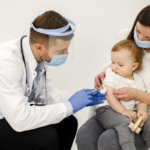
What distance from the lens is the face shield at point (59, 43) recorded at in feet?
4.15

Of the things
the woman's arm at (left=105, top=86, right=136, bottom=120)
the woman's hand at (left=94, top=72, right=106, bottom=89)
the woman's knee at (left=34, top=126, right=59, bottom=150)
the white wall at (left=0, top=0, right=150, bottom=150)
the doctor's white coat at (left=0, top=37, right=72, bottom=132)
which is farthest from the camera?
the white wall at (left=0, top=0, right=150, bottom=150)

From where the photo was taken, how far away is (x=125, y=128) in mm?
1275

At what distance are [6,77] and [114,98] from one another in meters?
0.74

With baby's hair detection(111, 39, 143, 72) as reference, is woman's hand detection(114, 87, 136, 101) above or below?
below

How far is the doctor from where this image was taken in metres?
1.18

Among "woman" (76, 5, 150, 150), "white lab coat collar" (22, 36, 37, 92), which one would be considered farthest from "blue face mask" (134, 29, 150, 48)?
"white lab coat collar" (22, 36, 37, 92)

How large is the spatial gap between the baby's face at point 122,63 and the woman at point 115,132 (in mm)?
118

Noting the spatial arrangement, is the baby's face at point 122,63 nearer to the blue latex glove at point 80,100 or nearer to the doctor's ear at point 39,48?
the blue latex glove at point 80,100

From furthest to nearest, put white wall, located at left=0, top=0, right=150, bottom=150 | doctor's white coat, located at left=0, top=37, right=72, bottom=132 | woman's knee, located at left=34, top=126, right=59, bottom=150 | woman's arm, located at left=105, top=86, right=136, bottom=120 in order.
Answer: white wall, located at left=0, top=0, right=150, bottom=150
woman's arm, located at left=105, top=86, right=136, bottom=120
woman's knee, located at left=34, top=126, right=59, bottom=150
doctor's white coat, located at left=0, top=37, right=72, bottom=132

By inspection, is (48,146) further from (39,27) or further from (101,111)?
(39,27)

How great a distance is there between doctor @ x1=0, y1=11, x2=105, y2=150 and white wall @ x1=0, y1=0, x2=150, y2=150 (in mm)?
853

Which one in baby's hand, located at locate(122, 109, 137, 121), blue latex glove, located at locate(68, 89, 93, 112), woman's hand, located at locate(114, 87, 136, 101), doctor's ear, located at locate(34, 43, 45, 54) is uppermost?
doctor's ear, located at locate(34, 43, 45, 54)

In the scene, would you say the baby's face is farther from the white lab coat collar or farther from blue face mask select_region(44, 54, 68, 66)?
the white lab coat collar

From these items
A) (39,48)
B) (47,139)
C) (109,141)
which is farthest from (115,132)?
(39,48)
